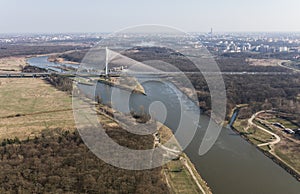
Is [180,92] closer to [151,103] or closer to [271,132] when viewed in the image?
[151,103]

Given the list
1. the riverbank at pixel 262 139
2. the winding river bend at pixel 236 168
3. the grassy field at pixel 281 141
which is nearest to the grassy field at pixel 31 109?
the winding river bend at pixel 236 168

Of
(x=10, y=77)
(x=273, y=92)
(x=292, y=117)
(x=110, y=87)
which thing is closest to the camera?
(x=292, y=117)

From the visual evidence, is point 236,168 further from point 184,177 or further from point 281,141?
point 281,141

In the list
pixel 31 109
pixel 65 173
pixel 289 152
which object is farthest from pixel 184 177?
pixel 31 109

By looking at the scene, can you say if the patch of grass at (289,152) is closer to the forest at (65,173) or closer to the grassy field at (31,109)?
the forest at (65,173)

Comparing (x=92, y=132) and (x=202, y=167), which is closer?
(x=202, y=167)

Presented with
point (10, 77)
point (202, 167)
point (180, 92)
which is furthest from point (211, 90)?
point (10, 77)
